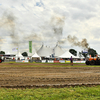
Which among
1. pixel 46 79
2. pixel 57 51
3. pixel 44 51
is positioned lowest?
pixel 46 79

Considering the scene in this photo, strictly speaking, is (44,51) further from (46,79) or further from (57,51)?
(46,79)

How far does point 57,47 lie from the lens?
60.8m

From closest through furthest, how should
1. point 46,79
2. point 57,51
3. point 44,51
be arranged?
1. point 46,79
2. point 57,51
3. point 44,51

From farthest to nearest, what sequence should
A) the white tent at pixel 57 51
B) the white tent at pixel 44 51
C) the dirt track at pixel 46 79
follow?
the white tent at pixel 44 51 → the white tent at pixel 57 51 → the dirt track at pixel 46 79

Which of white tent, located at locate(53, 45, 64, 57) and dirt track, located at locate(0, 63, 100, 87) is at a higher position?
white tent, located at locate(53, 45, 64, 57)

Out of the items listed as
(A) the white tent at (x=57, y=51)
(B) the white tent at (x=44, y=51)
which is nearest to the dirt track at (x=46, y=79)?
(A) the white tent at (x=57, y=51)

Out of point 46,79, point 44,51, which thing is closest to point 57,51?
point 44,51

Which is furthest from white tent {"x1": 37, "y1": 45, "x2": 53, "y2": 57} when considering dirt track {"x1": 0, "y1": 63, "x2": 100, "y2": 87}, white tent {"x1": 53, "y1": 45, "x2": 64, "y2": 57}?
dirt track {"x1": 0, "y1": 63, "x2": 100, "y2": 87}

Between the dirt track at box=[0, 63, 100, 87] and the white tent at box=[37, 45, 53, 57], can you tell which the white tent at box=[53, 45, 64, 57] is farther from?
the dirt track at box=[0, 63, 100, 87]

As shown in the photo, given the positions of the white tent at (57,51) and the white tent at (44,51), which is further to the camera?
the white tent at (44,51)

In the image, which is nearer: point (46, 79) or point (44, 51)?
point (46, 79)

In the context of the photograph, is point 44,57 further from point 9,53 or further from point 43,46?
point 9,53

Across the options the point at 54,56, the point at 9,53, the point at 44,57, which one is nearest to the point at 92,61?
the point at 54,56

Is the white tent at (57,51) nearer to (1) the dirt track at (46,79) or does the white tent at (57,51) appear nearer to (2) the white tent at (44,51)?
(2) the white tent at (44,51)
